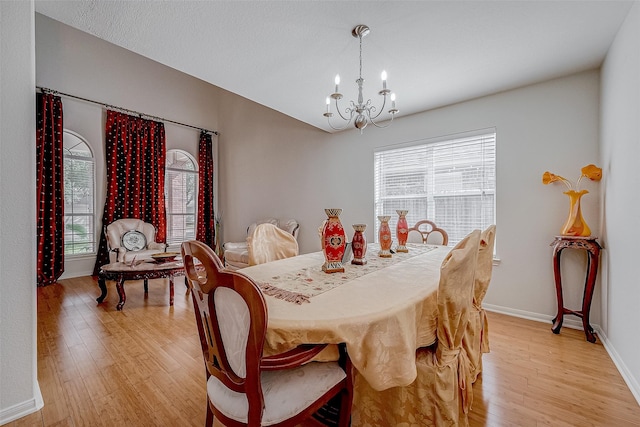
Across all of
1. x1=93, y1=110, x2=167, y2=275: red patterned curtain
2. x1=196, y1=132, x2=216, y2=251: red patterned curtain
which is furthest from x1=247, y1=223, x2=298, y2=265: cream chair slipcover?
x1=196, y1=132, x2=216, y2=251: red patterned curtain

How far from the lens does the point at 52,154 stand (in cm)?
420

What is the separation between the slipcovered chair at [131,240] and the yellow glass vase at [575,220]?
4995 mm

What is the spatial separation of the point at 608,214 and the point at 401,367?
2.46 meters

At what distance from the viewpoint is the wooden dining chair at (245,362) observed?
819mm

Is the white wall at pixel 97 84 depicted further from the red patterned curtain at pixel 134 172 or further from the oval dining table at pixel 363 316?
the oval dining table at pixel 363 316

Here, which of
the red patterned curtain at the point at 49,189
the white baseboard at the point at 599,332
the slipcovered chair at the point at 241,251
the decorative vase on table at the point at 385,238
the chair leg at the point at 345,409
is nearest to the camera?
the chair leg at the point at 345,409

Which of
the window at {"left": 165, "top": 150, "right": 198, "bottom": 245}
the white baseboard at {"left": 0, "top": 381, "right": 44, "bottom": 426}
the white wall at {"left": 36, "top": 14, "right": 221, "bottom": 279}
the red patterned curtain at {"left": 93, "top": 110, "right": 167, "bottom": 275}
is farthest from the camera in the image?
the window at {"left": 165, "top": 150, "right": 198, "bottom": 245}

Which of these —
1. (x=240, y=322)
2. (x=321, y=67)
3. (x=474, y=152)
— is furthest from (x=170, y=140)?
(x=240, y=322)

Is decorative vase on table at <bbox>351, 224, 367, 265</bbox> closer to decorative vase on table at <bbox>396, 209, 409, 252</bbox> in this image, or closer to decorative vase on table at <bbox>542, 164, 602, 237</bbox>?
decorative vase on table at <bbox>396, 209, 409, 252</bbox>

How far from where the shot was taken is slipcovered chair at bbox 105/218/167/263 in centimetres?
400

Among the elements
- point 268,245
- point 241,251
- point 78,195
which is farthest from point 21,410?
point 78,195

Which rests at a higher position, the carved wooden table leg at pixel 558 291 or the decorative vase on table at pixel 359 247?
the decorative vase on table at pixel 359 247

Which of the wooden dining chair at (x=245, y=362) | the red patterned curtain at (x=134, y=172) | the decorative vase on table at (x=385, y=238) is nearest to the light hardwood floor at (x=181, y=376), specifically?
the wooden dining chair at (x=245, y=362)

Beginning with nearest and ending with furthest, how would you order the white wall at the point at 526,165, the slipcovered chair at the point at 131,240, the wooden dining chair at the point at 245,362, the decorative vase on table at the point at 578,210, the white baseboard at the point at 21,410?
the wooden dining chair at the point at 245,362
the white baseboard at the point at 21,410
the decorative vase on table at the point at 578,210
the white wall at the point at 526,165
the slipcovered chair at the point at 131,240
